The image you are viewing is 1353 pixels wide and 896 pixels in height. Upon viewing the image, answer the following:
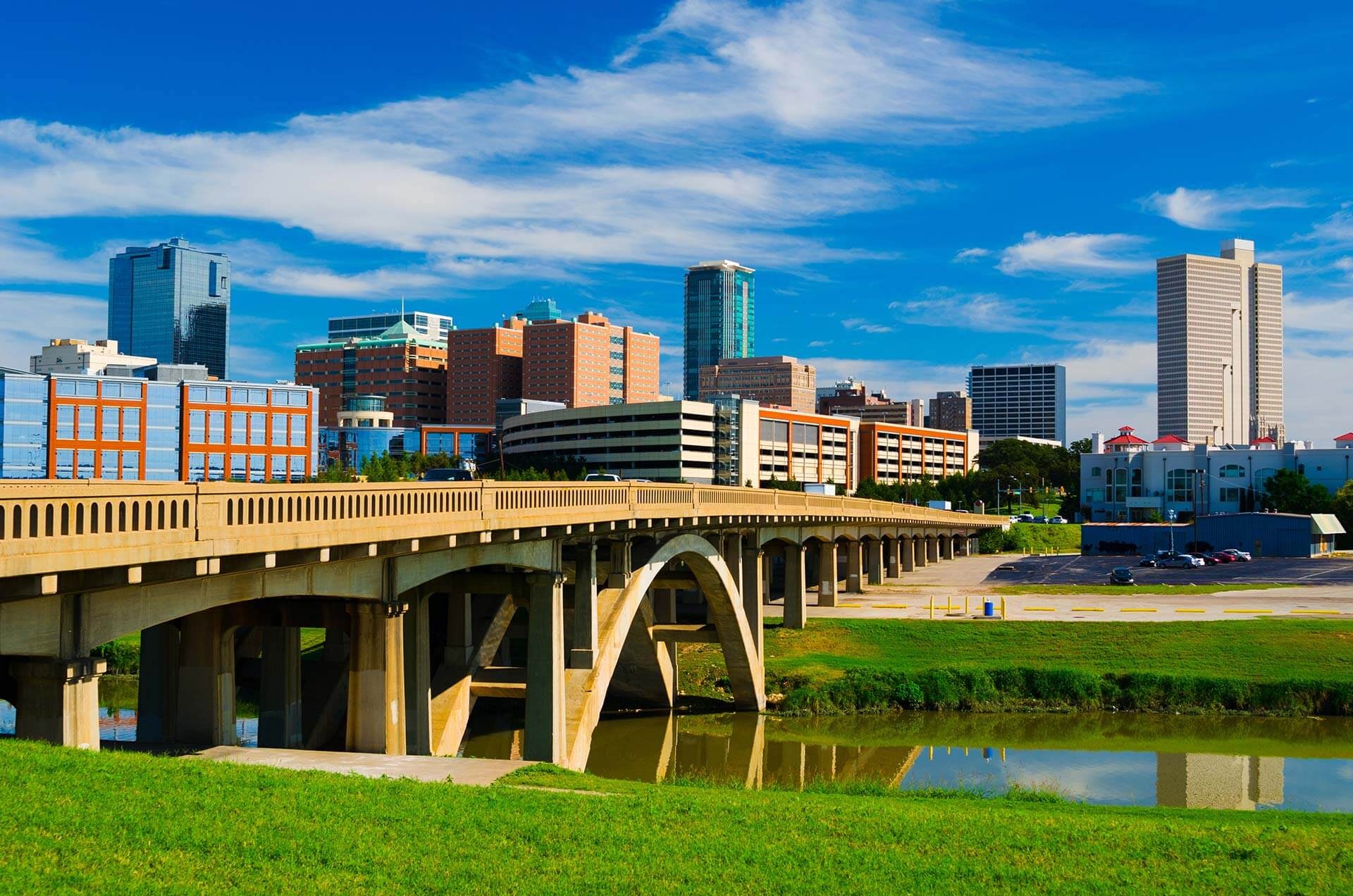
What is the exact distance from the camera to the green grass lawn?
78.5m

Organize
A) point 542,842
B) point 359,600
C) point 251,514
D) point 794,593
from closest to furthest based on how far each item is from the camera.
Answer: point 542,842
point 251,514
point 359,600
point 794,593

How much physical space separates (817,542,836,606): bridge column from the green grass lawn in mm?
12786

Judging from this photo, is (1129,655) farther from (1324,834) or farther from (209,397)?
(209,397)

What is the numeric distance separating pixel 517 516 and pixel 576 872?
48.8ft

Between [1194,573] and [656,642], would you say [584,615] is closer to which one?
[656,642]

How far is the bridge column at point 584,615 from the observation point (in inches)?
1410

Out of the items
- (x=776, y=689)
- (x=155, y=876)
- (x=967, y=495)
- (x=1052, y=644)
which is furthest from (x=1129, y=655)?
(x=967, y=495)

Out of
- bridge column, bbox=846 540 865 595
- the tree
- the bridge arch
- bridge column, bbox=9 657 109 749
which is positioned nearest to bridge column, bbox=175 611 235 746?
bridge column, bbox=9 657 109 749

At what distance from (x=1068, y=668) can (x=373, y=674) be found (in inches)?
1561

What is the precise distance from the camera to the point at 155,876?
41.4 ft

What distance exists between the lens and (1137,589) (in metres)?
80.4

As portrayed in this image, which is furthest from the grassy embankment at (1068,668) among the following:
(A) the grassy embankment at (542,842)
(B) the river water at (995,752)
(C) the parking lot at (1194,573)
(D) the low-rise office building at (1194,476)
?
(D) the low-rise office building at (1194,476)

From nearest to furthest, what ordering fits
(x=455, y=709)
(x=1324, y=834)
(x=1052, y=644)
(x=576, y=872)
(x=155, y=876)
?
(x=155, y=876), (x=576, y=872), (x=1324, y=834), (x=455, y=709), (x=1052, y=644)

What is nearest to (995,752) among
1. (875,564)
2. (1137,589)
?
(1137,589)
